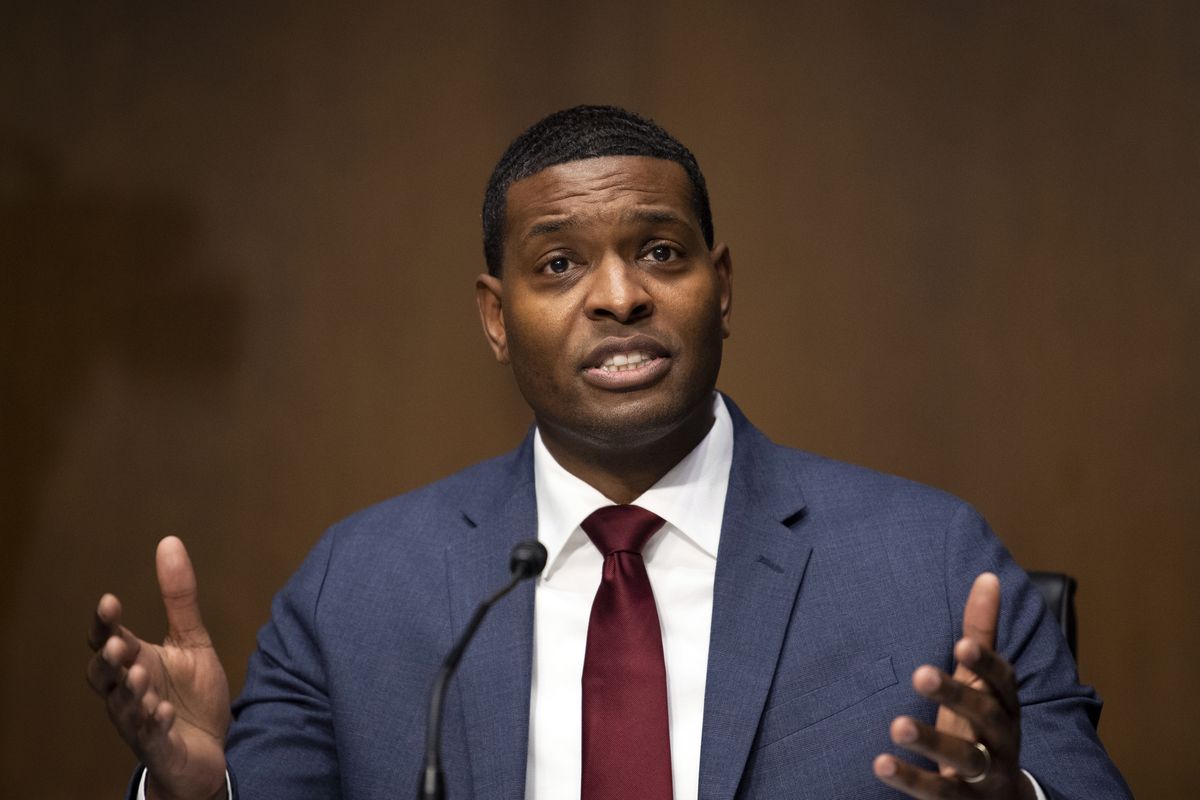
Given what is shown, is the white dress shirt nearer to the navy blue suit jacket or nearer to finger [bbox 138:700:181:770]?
the navy blue suit jacket

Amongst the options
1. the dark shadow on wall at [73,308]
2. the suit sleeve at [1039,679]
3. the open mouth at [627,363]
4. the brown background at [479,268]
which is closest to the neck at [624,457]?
the open mouth at [627,363]

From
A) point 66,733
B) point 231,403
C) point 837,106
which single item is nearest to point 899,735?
point 837,106

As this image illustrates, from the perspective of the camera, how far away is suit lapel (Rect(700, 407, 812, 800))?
1.74m

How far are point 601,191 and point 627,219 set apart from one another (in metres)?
0.05

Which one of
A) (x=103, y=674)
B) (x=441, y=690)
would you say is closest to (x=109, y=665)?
(x=103, y=674)

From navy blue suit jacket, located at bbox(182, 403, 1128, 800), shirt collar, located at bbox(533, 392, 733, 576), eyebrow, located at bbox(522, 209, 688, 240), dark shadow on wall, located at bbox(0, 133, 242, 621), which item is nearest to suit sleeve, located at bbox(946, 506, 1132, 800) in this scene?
navy blue suit jacket, located at bbox(182, 403, 1128, 800)

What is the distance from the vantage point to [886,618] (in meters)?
1.83

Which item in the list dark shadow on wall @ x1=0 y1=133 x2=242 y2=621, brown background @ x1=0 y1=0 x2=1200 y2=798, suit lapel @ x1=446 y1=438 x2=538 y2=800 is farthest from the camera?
dark shadow on wall @ x1=0 y1=133 x2=242 y2=621

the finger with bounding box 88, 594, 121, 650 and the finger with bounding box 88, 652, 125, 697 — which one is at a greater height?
the finger with bounding box 88, 594, 121, 650

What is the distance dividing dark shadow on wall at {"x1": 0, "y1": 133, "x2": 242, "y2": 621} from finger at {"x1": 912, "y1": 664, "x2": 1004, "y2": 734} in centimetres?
214

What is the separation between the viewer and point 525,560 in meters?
1.41

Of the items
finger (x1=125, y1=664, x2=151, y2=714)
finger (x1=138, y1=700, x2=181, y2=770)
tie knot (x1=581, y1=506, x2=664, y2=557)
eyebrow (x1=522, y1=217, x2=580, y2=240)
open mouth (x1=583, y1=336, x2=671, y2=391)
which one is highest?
eyebrow (x1=522, y1=217, x2=580, y2=240)

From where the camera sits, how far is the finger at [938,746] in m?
1.34

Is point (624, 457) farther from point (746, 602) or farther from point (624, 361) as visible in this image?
point (746, 602)
